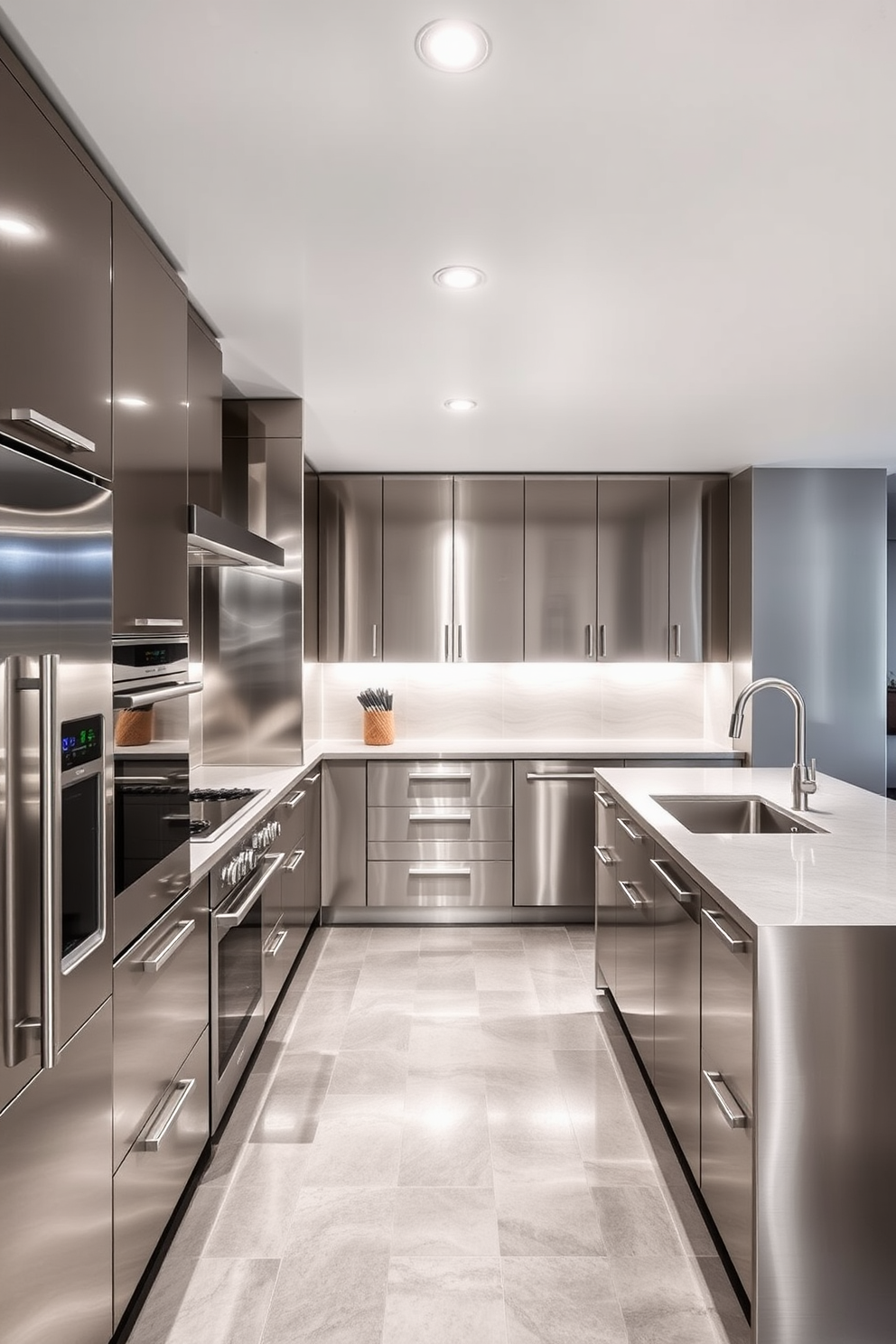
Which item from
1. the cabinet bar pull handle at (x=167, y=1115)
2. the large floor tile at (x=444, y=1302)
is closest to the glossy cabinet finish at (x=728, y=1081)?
the large floor tile at (x=444, y=1302)

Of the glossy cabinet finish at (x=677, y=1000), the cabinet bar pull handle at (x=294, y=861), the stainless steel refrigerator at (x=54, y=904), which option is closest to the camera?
the stainless steel refrigerator at (x=54, y=904)

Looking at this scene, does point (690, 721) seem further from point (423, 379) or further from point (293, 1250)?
point (293, 1250)

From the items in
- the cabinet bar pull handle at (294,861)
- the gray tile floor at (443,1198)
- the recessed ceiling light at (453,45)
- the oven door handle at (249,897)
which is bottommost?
the gray tile floor at (443,1198)

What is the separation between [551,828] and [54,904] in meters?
3.45

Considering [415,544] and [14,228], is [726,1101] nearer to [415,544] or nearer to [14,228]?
[14,228]

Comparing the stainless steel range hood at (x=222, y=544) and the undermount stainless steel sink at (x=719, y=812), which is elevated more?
the stainless steel range hood at (x=222, y=544)

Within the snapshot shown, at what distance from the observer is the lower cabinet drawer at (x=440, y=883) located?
14.8ft

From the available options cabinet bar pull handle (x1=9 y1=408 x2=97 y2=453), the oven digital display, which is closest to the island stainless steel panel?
the oven digital display

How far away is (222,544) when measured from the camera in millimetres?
2547

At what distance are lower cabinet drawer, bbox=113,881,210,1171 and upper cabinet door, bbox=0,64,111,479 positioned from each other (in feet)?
3.41

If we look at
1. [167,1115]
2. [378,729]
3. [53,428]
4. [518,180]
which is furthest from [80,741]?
[378,729]

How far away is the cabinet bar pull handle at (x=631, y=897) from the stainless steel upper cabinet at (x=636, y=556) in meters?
1.97

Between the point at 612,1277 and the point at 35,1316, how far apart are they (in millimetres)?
1258

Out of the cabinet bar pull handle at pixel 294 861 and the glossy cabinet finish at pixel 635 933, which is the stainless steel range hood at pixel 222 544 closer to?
the cabinet bar pull handle at pixel 294 861
